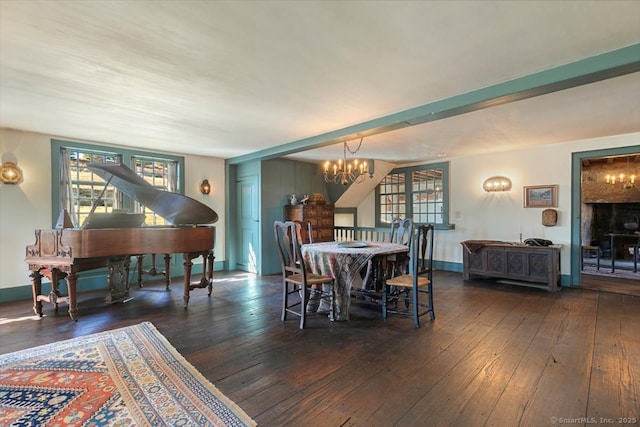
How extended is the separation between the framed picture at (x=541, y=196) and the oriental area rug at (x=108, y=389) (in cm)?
571

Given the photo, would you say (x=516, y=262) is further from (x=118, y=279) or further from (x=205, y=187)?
(x=118, y=279)

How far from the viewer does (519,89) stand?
2.59m

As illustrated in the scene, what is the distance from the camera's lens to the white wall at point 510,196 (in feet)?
16.7

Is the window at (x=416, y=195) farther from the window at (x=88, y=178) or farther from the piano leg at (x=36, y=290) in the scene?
the piano leg at (x=36, y=290)

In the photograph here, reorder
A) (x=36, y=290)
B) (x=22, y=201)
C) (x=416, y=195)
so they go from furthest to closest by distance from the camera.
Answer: (x=416, y=195)
(x=22, y=201)
(x=36, y=290)

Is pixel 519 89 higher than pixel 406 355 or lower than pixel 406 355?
higher

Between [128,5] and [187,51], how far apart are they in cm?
50

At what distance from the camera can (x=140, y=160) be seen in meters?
5.57

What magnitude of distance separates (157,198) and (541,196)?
6.10 metres

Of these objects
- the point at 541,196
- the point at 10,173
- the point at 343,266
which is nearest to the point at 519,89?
the point at 343,266

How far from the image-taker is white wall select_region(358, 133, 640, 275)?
16.7 feet

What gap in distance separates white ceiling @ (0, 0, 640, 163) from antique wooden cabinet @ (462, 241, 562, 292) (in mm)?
1999

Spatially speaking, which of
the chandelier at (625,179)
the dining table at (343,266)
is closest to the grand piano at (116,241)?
the dining table at (343,266)

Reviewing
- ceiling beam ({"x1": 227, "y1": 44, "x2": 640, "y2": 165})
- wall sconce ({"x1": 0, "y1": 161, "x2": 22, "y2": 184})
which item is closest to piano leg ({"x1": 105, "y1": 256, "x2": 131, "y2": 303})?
wall sconce ({"x1": 0, "y1": 161, "x2": 22, "y2": 184})
